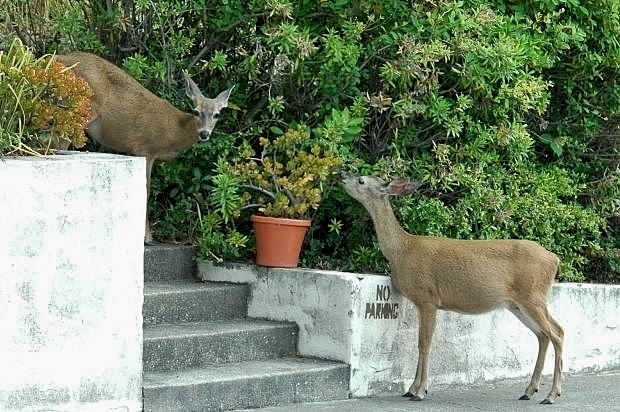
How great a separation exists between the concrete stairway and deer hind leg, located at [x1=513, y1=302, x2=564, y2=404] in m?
1.44

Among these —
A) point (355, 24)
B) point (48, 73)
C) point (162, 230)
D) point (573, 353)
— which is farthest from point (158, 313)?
point (573, 353)

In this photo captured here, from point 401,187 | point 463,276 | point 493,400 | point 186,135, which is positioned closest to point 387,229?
point 401,187

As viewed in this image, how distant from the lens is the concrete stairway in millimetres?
8289

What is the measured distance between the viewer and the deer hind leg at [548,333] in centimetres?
935

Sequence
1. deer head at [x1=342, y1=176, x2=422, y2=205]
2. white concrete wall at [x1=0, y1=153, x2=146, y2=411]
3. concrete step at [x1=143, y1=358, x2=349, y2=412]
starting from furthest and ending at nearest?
deer head at [x1=342, y1=176, x2=422, y2=205]
concrete step at [x1=143, y1=358, x2=349, y2=412]
white concrete wall at [x1=0, y1=153, x2=146, y2=411]

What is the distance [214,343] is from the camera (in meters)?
8.88

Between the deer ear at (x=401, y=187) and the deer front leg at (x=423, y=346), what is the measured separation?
2.87ft

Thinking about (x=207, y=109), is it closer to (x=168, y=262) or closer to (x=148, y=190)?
(x=148, y=190)

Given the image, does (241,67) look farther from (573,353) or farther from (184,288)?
(573,353)

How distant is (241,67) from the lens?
1034 cm

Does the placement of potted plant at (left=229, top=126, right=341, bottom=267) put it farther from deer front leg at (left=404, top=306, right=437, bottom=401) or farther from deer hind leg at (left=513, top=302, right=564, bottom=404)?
deer hind leg at (left=513, top=302, right=564, bottom=404)

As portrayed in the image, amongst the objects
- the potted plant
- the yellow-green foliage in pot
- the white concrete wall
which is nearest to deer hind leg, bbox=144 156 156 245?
the potted plant

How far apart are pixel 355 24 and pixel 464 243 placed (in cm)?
189

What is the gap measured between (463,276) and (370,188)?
0.96 metres
